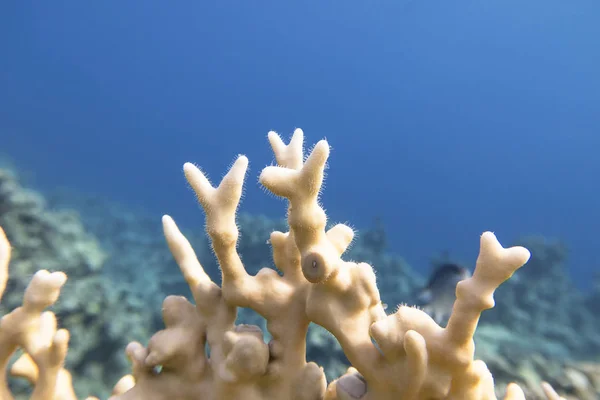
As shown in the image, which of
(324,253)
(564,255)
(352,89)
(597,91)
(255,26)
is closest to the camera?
(324,253)

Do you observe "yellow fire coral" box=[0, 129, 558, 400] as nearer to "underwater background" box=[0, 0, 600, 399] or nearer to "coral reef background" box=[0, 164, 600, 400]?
"coral reef background" box=[0, 164, 600, 400]

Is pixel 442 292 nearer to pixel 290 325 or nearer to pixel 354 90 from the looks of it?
pixel 290 325

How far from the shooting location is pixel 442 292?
18.5 ft

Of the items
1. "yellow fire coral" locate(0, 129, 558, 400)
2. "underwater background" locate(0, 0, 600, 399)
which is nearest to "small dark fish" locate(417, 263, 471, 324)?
"yellow fire coral" locate(0, 129, 558, 400)

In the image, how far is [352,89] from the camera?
126m

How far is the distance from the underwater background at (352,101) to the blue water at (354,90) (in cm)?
52

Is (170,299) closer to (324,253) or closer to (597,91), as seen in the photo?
(324,253)

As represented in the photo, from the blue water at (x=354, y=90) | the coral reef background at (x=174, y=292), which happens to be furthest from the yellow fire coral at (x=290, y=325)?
the blue water at (x=354, y=90)

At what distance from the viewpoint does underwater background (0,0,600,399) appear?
226 ft

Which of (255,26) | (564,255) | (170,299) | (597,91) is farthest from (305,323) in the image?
(255,26)

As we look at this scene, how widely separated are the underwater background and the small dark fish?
27.8m

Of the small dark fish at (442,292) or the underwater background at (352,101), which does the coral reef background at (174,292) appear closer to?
the small dark fish at (442,292)

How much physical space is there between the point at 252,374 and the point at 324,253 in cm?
55

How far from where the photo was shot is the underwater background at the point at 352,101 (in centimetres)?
6894
